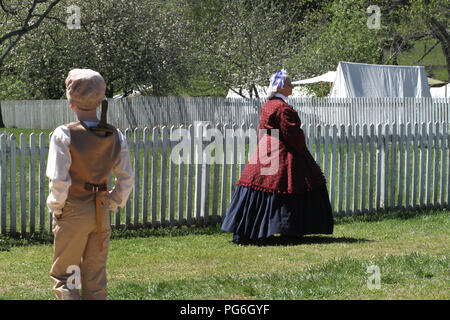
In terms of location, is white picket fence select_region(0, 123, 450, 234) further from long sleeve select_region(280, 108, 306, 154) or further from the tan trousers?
the tan trousers

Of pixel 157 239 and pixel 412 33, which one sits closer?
pixel 157 239

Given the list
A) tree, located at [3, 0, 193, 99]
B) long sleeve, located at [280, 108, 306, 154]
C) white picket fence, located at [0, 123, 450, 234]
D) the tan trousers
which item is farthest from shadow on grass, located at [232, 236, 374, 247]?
tree, located at [3, 0, 193, 99]

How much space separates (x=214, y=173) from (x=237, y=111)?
56.1 ft

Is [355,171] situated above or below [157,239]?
above

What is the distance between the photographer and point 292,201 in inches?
293

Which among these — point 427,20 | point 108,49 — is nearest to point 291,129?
point 108,49

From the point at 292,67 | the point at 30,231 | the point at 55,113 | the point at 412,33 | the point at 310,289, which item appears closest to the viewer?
the point at 310,289

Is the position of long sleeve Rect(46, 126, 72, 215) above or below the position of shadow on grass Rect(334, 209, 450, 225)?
above

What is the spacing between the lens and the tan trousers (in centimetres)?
409

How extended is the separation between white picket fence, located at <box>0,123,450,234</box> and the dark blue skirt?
1.17 meters

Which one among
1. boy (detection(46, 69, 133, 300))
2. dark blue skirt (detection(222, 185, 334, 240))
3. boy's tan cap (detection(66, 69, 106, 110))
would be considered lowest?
dark blue skirt (detection(222, 185, 334, 240))

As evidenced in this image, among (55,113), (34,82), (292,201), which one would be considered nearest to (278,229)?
(292,201)

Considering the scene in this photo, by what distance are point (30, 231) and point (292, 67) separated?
26082mm
